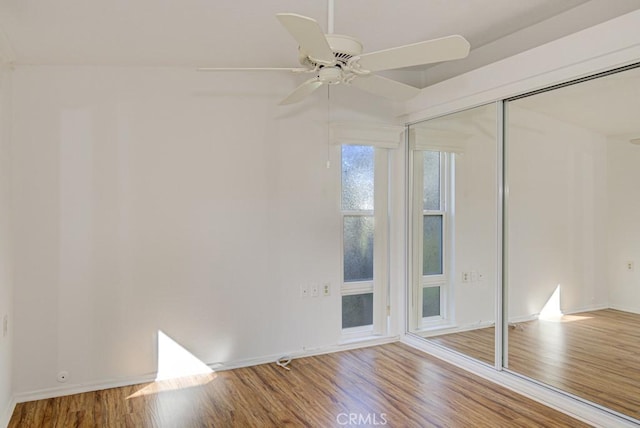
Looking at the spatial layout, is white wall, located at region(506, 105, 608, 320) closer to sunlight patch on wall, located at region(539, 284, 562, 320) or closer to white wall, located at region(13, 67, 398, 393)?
sunlight patch on wall, located at region(539, 284, 562, 320)

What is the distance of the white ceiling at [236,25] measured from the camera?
7.70ft

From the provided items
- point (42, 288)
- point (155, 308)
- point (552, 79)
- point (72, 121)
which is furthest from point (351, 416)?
point (72, 121)

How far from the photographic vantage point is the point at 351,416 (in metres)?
2.72

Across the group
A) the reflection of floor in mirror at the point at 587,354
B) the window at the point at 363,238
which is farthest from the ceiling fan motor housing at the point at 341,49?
the reflection of floor in mirror at the point at 587,354

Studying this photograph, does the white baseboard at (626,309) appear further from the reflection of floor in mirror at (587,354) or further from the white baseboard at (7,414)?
the white baseboard at (7,414)

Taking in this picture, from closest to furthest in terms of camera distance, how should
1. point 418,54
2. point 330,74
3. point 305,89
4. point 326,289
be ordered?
point 418,54, point 330,74, point 305,89, point 326,289

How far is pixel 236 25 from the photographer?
269cm

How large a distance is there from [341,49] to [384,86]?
631 millimetres

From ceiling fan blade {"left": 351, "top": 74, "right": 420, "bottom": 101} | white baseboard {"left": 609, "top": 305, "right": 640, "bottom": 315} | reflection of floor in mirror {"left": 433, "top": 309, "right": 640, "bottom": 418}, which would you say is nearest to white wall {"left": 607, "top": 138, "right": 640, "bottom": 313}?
white baseboard {"left": 609, "top": 305, "right": 640, "bottom": 315}

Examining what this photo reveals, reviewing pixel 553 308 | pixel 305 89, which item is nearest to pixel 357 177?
pixel 305 89

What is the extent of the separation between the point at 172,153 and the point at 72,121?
0.72 meters

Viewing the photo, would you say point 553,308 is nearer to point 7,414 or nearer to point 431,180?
point 431,180

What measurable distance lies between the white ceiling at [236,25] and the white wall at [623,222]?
38.3 inches

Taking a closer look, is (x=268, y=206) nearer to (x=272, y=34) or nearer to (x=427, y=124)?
(x=272, y=34)
